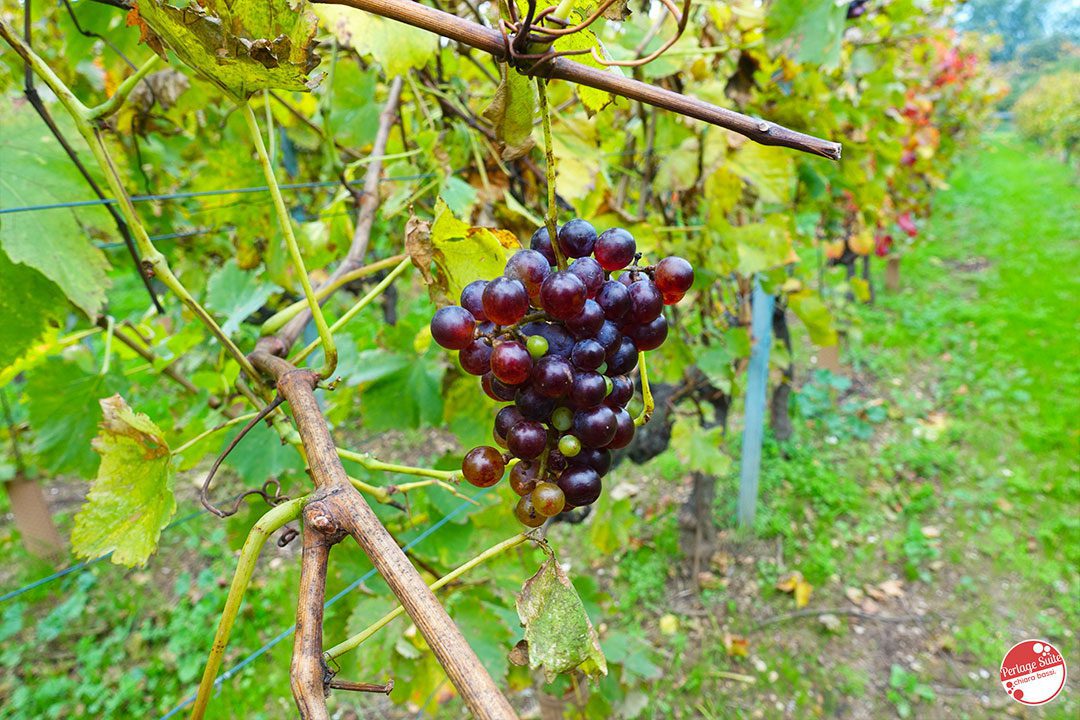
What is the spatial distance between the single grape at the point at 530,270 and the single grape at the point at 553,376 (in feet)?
0.20

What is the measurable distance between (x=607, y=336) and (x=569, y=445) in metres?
0.10

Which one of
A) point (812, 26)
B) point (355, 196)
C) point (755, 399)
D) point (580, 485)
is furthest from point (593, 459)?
point (755, 399)

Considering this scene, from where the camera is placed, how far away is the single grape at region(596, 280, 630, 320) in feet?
1.86

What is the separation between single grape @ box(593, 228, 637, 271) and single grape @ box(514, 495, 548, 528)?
0.73ft

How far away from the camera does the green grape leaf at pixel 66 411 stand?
1.33 m

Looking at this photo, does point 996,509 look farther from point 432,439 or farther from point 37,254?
point 37,254

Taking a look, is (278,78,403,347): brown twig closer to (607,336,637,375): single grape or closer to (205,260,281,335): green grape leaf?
(205,260,281,335): green grape leaf

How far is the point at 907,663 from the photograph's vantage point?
98.3 inches

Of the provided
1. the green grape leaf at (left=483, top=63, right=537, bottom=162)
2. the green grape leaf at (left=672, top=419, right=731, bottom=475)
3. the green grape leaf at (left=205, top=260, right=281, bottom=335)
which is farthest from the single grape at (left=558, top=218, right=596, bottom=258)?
the green grape leaf at (left=672, top=419, right=731, bottom=475)

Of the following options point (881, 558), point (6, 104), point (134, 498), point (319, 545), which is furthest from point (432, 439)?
point (319, 545)

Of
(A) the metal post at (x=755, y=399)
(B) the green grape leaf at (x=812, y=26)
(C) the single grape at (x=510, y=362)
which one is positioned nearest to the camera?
(C) the single grape at (x=510, y=362)

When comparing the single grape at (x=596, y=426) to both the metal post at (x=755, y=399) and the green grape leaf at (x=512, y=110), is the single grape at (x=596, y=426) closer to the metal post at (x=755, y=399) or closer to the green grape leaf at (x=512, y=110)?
the green grape leaf at (x=512, y=110)

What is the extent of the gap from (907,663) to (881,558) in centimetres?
66

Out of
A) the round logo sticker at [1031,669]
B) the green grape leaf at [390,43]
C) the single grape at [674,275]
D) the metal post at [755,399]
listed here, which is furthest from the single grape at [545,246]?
the metal post at [755,399]
